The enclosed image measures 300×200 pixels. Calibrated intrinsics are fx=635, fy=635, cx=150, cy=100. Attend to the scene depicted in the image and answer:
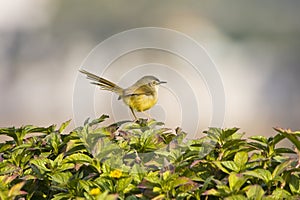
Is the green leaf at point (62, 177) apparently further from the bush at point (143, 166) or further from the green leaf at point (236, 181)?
the green leaf at point (236, 181)

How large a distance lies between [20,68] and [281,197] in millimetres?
5057

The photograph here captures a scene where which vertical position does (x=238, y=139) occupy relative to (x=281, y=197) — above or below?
above

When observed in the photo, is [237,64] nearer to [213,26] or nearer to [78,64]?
[213,26]

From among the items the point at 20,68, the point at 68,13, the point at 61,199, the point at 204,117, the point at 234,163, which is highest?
the point at 68,13

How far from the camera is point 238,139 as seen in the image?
1.48 m

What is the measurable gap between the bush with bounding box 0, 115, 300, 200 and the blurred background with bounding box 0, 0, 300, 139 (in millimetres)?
3565

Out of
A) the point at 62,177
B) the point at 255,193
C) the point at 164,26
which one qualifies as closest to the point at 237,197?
the point at 255,193

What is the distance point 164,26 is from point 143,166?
17.3ft

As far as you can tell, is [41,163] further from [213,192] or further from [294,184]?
[294,184]

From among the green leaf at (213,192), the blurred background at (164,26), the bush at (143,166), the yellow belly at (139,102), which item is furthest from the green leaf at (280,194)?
the blurred background at (164,26)

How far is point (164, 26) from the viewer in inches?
258

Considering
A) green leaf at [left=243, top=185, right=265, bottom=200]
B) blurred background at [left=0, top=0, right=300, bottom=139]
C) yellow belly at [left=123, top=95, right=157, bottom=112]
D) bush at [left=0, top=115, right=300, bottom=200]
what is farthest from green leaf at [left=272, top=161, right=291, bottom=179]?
blurred background at [left=0, top=0, right=300, bottom=139]

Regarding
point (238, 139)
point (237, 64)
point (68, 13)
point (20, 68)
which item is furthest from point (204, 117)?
point (238, 139)

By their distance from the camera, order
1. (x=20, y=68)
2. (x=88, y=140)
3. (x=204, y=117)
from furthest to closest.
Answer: (x=20, y=68)
(x=204, y=117)
(x=88, y=140)
